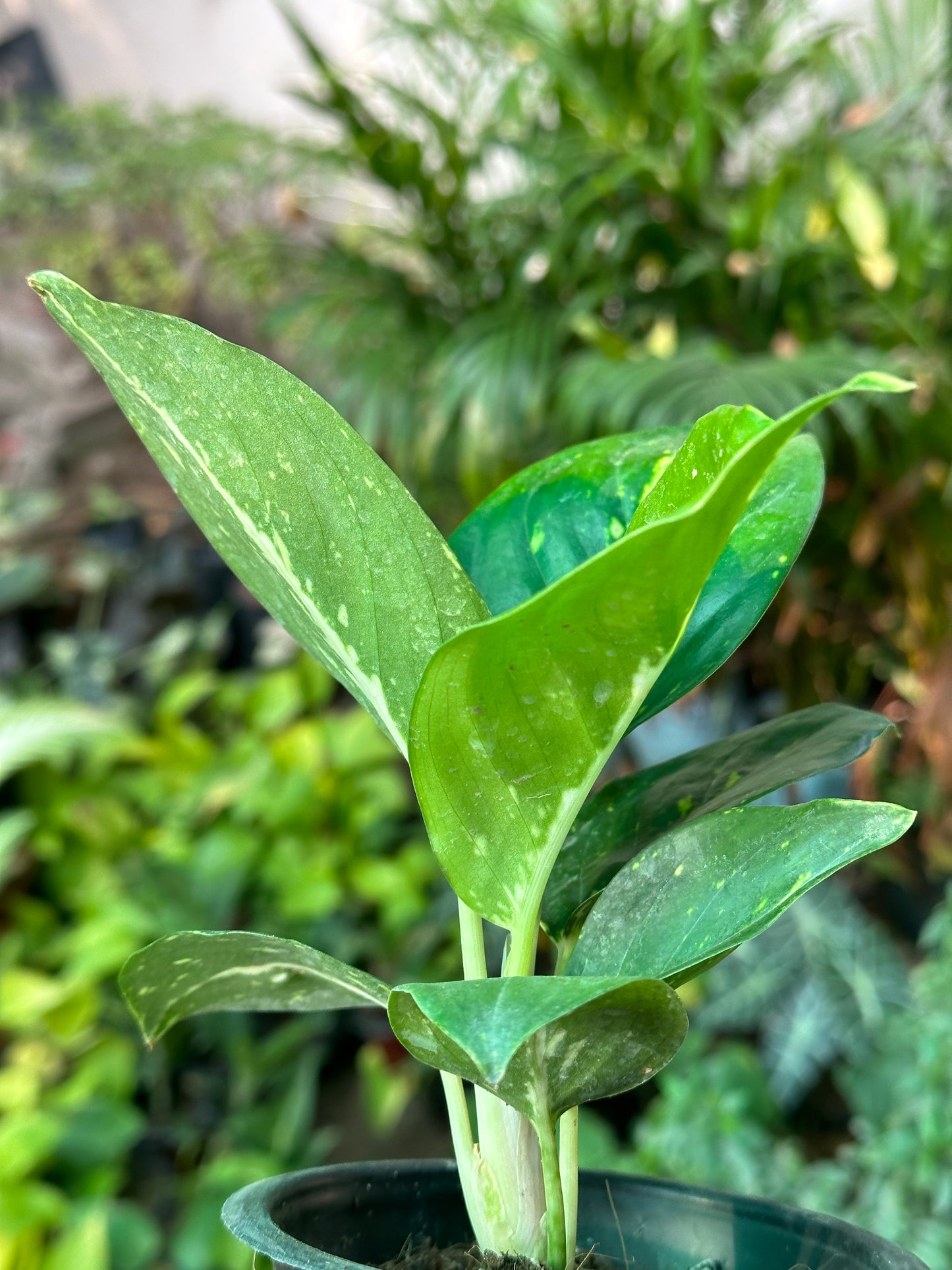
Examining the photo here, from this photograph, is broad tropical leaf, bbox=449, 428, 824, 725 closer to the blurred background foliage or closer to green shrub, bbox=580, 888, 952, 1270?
green shrub, bbox=580, 888, 952, 1270

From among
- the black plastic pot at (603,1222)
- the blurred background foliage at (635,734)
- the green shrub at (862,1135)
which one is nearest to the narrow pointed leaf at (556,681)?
the black plastic pot at (603,1222)

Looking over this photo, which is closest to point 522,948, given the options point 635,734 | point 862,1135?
point 862,1135

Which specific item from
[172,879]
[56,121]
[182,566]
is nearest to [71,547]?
[182,566]

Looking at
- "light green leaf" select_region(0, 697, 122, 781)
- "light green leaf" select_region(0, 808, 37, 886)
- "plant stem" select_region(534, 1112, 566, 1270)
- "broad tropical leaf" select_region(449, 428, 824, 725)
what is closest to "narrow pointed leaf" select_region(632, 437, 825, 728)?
"broad tropical leaf" select_region(449, 428, 824, 725)

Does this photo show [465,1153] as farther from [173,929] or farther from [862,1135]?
[173,929]

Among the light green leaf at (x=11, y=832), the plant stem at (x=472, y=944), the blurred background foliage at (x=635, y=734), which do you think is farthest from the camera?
the light green leaf at (x=11, y=832)

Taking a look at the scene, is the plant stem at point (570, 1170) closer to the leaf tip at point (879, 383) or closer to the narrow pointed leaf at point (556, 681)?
the narrow pointed leaf at point (556, 681)

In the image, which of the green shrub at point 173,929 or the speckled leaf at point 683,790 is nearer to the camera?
the speckled leaf at point 683,790
